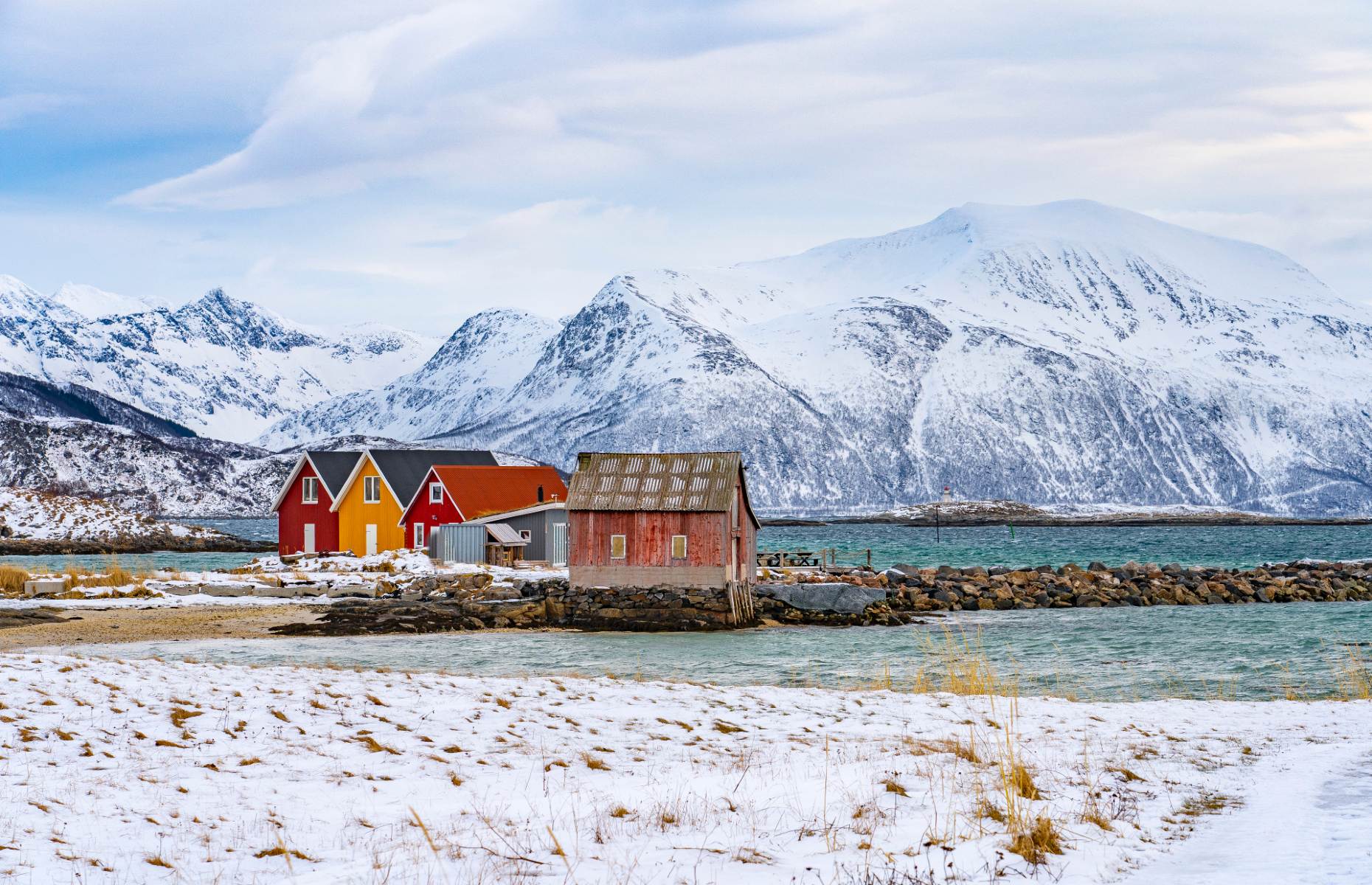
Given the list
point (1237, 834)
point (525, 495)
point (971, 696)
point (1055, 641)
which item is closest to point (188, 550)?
point (525, 495)

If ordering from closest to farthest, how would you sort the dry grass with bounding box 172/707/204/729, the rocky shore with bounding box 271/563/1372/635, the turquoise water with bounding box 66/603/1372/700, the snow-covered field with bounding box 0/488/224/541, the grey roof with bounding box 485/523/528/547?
1. the dry grass with bounding box 172/707/204/729
2. the turquoise water with bounding box 66/603/1372/700
3. the rocky shore with bounding box 271/563/1372/635
4. the grey roof with bounding box 485/523/528/547
5. the snow-covered field with bounding box 0/488/224/541

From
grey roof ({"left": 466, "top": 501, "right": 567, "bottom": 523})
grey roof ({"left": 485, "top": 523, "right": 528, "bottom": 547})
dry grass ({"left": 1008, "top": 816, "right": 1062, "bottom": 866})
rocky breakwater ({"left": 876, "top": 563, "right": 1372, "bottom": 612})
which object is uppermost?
grey roof ({"left": 466, "top": 501, "right": 567, "bottom": 523})

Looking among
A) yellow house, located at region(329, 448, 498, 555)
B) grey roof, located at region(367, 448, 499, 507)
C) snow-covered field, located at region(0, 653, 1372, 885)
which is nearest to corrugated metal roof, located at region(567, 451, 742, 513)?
grey roof, located at region(367, 448, 499, 507)

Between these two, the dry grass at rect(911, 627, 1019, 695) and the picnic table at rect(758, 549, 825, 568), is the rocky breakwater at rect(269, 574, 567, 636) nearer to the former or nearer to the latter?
the dry grass at rect(911, 627, 1019, 695)

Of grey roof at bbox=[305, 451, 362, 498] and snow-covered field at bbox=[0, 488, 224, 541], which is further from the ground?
grey roof at bbox=[305, 451, 362, 498]

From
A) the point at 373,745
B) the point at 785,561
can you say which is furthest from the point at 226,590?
the point at 373,745

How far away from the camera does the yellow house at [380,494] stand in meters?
70.6

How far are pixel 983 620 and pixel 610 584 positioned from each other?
42.5 ft

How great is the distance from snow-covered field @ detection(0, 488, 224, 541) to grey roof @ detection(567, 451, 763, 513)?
252 ft

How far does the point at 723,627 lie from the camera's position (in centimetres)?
4303

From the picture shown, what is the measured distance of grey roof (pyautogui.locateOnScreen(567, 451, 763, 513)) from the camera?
46.4m

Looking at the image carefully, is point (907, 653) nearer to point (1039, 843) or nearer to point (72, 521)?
point (1039, 843)

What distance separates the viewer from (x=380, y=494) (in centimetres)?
7175

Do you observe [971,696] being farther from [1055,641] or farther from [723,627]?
[723,627]
